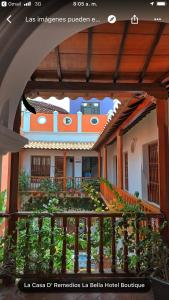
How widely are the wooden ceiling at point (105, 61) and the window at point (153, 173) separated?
2.86 m

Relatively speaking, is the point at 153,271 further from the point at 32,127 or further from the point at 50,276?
the point at 32,127

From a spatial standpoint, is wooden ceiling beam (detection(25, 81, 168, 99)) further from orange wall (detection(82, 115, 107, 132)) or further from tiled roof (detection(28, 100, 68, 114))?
orange wall (detection(82, 115, 107, 132))

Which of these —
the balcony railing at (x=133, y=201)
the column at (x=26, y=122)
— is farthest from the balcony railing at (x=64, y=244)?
the column at (x=26, y=122)

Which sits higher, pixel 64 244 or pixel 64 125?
pixel 64 125

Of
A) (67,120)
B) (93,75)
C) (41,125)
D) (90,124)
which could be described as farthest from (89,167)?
(93,75)

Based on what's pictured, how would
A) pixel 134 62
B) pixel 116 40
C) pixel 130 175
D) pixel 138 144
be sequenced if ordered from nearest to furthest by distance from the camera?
pixel 116 40 < pixel 134 62 < pixel 138 144 < pixel 130 175

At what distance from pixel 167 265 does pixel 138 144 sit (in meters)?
4.47

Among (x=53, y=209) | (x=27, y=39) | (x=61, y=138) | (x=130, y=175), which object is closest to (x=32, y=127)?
(x=61, y=138)

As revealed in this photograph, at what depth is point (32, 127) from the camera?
51.2ft

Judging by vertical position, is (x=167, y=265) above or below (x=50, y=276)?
above

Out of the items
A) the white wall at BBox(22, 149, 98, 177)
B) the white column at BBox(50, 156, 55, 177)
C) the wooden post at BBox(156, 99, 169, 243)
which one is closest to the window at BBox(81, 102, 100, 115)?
the white wall at BBox(22, 149, 98, 177)

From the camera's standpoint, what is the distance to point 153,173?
6.02 meters

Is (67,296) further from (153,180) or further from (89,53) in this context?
(153,180)

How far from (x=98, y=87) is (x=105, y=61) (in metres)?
0.51
